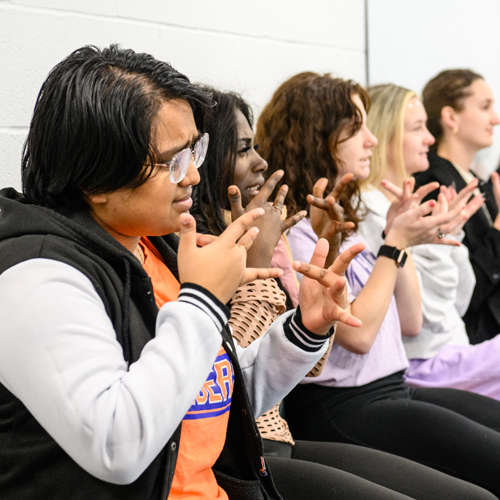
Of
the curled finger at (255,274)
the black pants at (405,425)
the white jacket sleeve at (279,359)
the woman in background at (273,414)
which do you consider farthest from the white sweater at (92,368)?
the black pants at (405,425)

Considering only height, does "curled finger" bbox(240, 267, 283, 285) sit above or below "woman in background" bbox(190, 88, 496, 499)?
above

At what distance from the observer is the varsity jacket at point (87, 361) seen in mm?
735

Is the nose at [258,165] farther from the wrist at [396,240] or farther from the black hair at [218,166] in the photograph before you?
the wrist at [396,240]

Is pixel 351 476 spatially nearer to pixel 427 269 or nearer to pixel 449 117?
pixel 427 269

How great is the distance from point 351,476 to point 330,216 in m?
0.60

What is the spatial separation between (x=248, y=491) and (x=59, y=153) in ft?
2.17

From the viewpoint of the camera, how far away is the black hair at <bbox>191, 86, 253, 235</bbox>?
A: 152cm

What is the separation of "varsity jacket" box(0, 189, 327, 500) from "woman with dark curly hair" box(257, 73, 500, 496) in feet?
2.46

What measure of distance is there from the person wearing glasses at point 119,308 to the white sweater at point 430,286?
989mm

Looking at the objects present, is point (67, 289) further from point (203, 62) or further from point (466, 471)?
point (203, 62)

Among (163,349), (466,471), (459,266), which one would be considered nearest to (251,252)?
(163,349)

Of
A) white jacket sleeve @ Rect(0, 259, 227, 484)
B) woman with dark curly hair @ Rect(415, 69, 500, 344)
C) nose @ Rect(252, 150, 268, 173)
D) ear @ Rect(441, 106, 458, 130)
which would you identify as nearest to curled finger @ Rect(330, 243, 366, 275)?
white jacket sleeve @ Rect(0, 259, 227, 484)

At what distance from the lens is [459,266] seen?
2.38 meters

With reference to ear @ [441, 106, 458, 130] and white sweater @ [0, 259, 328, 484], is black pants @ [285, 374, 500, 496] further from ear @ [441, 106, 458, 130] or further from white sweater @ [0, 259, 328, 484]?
ear @ [441, 106, 458, 130]
